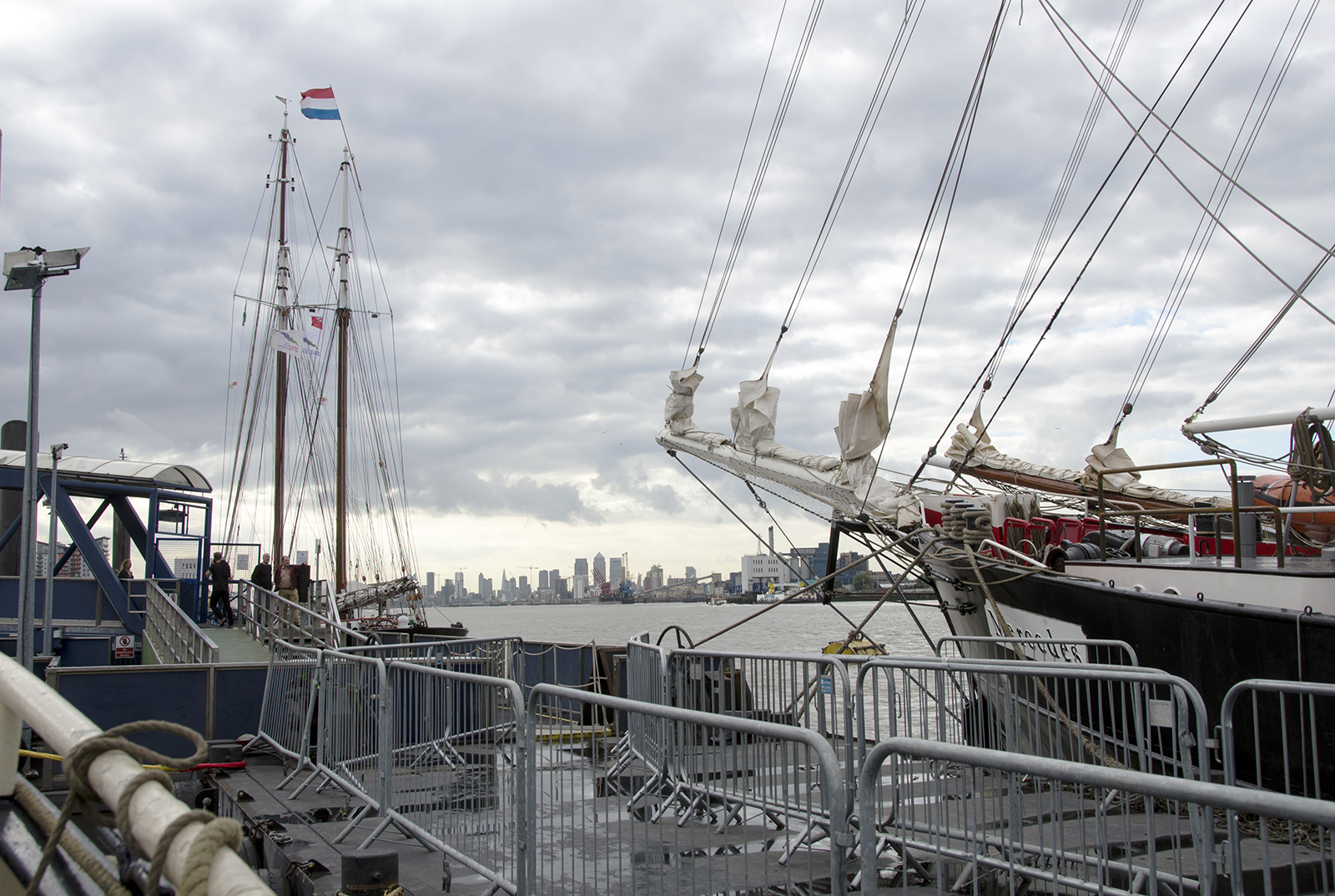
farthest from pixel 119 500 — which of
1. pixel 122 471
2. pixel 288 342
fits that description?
pixel 288 342

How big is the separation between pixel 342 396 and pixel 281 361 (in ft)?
12.5

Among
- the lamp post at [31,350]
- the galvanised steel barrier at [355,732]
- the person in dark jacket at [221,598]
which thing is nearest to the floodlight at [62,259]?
the lamp post at [31,350]

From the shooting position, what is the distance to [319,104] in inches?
1438

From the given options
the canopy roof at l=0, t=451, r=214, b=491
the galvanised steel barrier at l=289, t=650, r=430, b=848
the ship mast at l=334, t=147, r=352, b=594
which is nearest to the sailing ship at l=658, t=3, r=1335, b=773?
the galvanised steel barrier at l=289, t=650, r=430, b=848

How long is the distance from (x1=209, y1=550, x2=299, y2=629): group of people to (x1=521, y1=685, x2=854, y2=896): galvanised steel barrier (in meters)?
16.8

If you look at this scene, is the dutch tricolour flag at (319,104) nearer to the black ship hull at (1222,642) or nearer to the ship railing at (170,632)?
the ship railing at (170,632)

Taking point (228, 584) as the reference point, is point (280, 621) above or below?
below

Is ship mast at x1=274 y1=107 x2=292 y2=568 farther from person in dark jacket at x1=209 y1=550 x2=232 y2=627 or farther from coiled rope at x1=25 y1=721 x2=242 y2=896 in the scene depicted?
coiled rope at x1=25 y1=721 x2=242 y2=896

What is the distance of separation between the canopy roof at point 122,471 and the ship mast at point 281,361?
802cm

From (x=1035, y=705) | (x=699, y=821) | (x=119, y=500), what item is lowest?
(x=699, y=821)

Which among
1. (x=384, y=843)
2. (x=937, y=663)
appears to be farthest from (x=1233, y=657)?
(x=384, y=843)

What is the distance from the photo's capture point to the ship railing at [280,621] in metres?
16.7

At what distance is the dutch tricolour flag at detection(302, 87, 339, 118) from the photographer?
36.1 m

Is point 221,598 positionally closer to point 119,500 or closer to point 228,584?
point 228,584
